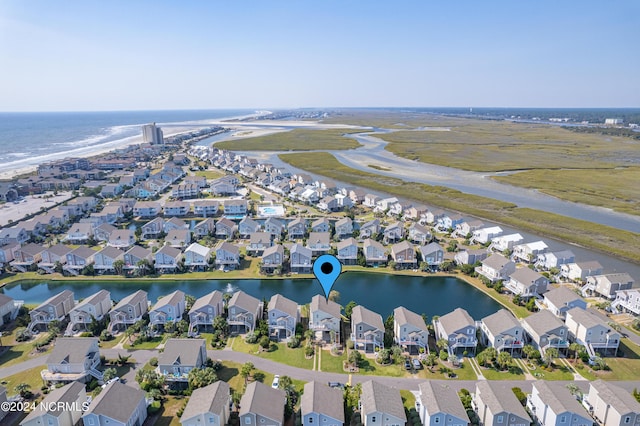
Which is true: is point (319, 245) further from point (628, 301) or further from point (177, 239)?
point (628, 301)

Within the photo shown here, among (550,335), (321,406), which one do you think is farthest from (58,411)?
(550,335)

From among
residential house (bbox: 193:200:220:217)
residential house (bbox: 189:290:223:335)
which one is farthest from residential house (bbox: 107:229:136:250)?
residential house (bbox: 189:290:223:335)

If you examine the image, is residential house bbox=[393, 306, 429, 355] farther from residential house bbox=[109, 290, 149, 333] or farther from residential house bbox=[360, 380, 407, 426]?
residential house bbox=[109, 290, 149, 333]

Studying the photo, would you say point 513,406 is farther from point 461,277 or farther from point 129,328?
point 129,328

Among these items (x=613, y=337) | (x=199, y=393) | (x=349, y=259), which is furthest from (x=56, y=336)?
(x=613, y=337)

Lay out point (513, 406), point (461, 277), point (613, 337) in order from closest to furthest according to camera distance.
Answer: point (513, 406), point (613, 337), point (461, 277)
